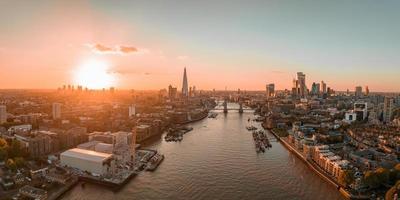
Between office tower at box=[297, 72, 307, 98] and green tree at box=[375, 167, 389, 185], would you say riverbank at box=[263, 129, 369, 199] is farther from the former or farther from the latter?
office tower at box=[297, 72, 307, 98]

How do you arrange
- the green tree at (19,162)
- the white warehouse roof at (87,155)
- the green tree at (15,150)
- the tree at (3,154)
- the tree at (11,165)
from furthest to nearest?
the green tree at (15,150)
the tree at (3,154)
the white warehouse roof at (87,155)
the green tree at (19,162)
the tree at (11,165)

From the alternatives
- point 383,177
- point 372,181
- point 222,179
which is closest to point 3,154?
point 222,179

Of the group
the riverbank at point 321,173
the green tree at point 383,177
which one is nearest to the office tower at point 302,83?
the riverbank at point 321,173

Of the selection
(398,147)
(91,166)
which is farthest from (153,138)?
(398,147)

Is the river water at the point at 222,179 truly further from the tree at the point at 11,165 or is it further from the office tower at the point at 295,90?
the office tower at the point at 295,90

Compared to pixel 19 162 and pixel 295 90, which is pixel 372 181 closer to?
pixel 19 162

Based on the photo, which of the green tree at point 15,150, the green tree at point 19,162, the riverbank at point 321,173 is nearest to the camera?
the riverbank at point 321,173

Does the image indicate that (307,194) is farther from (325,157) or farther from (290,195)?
(325,157)

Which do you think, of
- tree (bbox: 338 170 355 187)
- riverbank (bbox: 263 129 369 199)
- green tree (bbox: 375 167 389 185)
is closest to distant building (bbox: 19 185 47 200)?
riverbank (bbox: 263 129 369 199)
